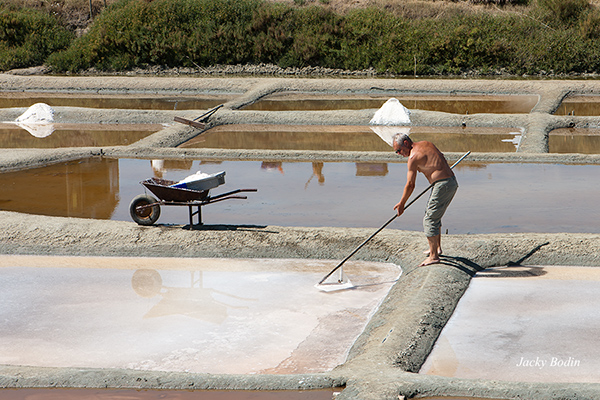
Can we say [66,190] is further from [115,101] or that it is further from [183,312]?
[115,101]

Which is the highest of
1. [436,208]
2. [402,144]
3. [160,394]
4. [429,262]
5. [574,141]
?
[402,144]

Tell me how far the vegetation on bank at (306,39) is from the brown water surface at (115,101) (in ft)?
22.6

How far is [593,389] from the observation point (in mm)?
4418

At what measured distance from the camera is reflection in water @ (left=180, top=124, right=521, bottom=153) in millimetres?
13758

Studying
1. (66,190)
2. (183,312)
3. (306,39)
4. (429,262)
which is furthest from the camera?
(306,39)

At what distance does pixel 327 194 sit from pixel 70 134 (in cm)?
781

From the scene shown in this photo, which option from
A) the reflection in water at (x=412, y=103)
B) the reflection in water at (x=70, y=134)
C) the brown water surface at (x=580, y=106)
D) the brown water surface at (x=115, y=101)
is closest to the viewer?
the reflection in water at (x=70, y=134)

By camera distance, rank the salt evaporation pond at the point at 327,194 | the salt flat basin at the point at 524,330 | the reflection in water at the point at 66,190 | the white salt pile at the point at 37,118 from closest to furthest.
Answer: the salt flat basin at the point at 524,330
the salt evaporation pond at the point at 327,194
the reflection in water at the point at 66,190
the white salt pile at the point at 37,118

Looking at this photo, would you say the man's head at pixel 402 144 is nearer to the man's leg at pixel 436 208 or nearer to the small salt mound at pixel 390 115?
the man's leg at pixel 436 208

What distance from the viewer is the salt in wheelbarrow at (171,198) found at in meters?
7.53

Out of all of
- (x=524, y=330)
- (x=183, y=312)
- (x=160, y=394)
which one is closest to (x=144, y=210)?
(x=183, y=312)

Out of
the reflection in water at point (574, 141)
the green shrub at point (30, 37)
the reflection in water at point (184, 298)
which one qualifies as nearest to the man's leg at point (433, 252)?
the reflection in water at point (184, 298)

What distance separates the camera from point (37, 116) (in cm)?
1712

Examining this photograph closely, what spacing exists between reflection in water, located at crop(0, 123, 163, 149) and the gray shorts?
905 cm
